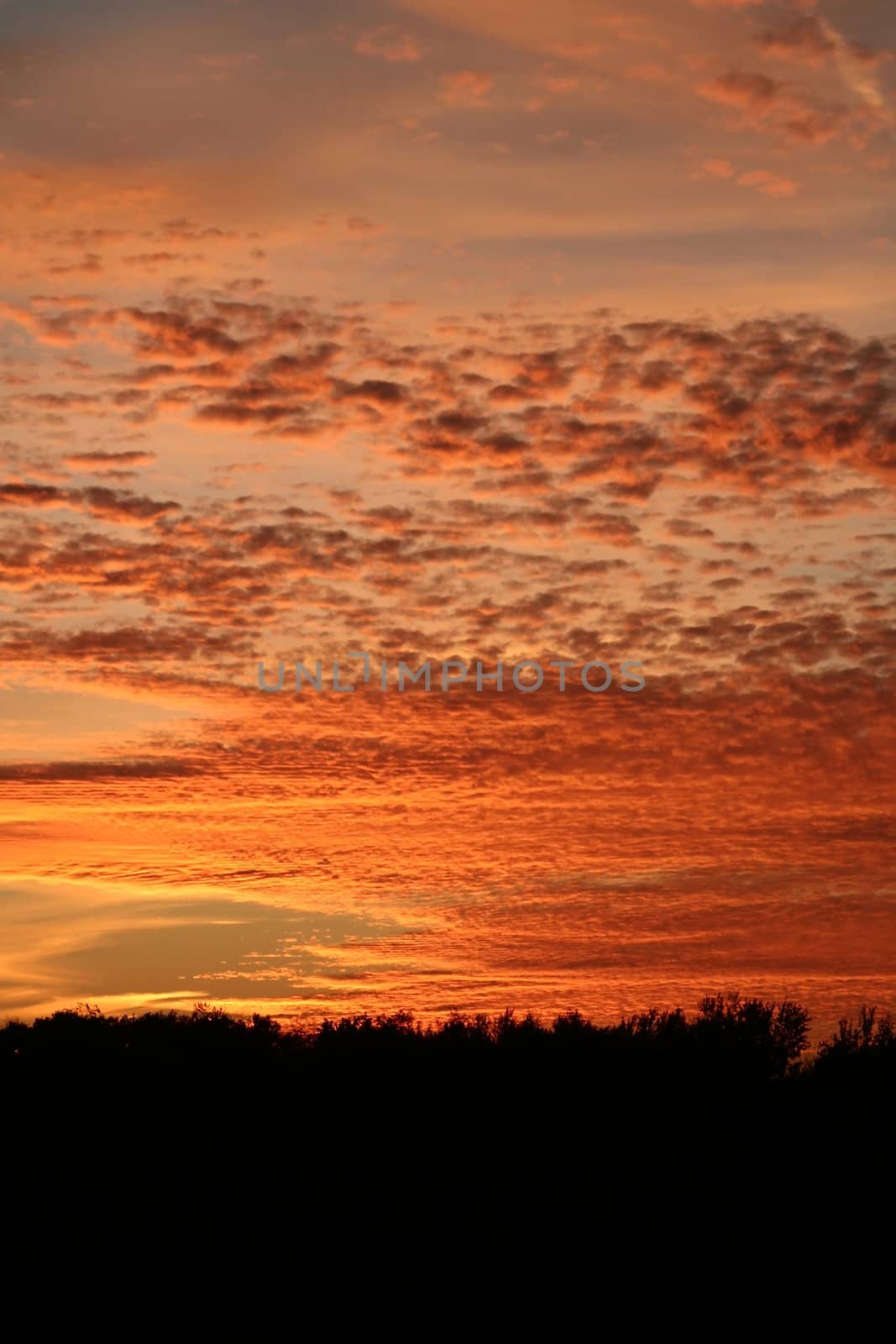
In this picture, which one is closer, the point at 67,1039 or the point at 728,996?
the point at 728,996

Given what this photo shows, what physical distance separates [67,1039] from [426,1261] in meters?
43.8

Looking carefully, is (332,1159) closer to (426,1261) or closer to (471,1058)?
(426,1261)

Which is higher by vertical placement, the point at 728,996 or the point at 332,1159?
the point at 728,996

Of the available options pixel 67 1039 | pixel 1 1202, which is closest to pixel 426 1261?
pixel 1 1202

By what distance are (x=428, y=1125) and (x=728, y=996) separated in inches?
546

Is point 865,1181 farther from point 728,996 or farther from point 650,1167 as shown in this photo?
point 728,996

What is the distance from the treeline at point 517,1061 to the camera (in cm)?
3897

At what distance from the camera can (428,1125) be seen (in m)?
36.9

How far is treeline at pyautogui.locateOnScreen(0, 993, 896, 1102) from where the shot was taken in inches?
1534

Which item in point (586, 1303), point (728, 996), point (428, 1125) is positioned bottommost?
point (586, 1303)

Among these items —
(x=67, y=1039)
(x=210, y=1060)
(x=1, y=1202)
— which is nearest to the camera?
(x=1, y=1202)

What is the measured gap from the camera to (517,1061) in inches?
1671

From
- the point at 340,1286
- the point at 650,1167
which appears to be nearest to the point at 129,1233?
the point at 340,1286

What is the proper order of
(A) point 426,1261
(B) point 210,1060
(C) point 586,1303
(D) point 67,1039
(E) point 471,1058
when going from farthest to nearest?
(D) point 67,1039 → (B) point 210,1060 → (E) point 471,1058 → (A) point 426,1261 → (C) point 586,1303
